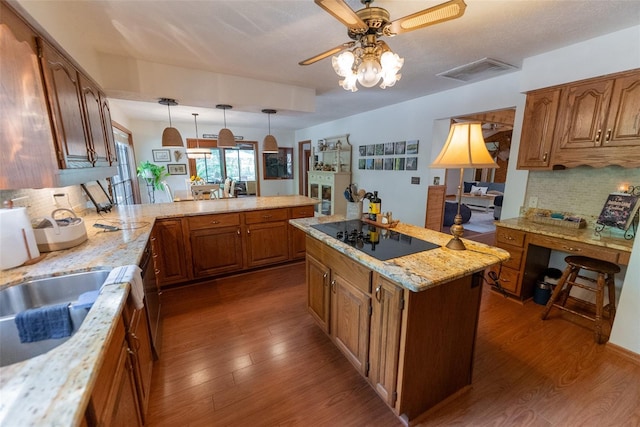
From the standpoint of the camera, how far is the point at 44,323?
3.40ft

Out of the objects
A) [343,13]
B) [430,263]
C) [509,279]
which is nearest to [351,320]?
[430,263]

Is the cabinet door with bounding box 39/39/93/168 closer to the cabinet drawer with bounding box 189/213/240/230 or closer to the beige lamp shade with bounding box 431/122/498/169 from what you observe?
the cabinet drawer with bounding box 189/213/240/230

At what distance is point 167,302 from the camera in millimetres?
2678

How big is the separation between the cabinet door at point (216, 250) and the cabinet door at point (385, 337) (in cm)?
212

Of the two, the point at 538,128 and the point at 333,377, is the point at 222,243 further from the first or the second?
the point at 538,128

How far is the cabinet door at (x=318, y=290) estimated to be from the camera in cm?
199

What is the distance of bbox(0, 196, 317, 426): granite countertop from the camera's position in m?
0.59

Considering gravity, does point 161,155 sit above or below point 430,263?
above

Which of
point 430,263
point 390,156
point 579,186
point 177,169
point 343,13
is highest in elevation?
point 343,13

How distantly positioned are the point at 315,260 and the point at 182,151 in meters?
6.21

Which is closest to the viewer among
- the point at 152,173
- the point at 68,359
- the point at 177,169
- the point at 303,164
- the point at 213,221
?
the point at 68,359

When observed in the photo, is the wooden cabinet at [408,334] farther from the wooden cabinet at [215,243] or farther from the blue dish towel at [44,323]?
the wooden cabinet at [215,243]

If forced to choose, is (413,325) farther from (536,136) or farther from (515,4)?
(536,136)

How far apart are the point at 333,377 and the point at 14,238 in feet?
6.45
